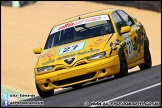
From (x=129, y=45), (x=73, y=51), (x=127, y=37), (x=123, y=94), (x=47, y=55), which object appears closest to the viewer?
(x=123, y=94)

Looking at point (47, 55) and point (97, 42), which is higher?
point (97, 42)

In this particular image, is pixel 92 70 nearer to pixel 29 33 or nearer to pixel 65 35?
pixel 65 35

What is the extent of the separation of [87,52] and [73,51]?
30 centimetres

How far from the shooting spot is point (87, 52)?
12398mm

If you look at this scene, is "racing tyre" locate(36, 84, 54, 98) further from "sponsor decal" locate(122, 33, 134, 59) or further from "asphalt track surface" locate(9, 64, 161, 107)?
"sponsor decal" locate(122, 33, 134, 59)

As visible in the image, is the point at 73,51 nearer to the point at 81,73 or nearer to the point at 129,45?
the point at 81,73

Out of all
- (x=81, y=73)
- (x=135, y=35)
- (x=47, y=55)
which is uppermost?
(x=135, y=35)

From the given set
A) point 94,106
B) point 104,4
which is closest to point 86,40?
point 94,106

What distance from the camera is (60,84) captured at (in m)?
12.5

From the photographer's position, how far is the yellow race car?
12312 millimetres

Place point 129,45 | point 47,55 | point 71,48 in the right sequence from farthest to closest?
point 129,45, point 47,55, point 71,48

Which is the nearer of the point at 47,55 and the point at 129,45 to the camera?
the point at 47,55

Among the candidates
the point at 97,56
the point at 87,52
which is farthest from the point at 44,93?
the point at 97,56

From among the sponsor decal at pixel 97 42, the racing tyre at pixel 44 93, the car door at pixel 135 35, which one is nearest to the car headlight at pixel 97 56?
the sponsor decal at pixel 97 42
